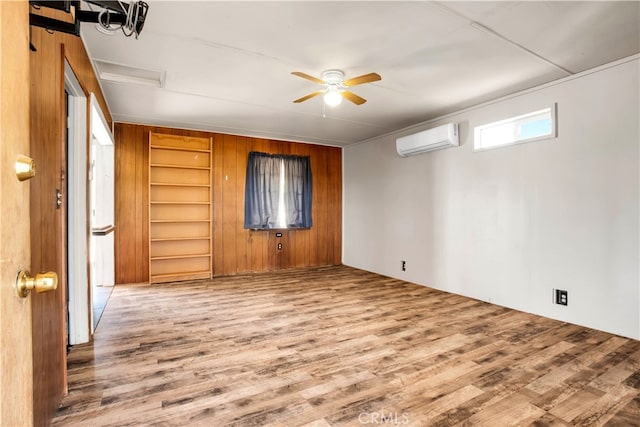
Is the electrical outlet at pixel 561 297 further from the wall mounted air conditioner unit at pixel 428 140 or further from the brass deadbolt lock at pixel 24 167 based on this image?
the brass deadbolt lock at pixel 24 167

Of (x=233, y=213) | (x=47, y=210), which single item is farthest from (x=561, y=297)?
(x=233, y=213)

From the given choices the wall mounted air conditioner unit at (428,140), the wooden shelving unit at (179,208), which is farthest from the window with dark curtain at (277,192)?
the wall mounted air conditioner unit at (428,140)

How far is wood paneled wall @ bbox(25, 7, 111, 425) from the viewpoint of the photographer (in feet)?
4.84

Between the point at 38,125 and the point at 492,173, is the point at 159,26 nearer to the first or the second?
the point at 38,125

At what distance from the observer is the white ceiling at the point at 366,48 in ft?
6.71

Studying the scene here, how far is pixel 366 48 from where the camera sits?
2.49 meters

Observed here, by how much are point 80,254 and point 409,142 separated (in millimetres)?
3975

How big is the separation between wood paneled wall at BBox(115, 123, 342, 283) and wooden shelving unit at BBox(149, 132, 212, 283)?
0.42 feet

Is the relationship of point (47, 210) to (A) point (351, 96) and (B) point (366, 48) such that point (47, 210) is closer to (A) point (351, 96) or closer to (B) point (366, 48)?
(B) point (366, 48)

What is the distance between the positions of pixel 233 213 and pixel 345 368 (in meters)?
3.73

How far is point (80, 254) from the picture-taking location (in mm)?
2510

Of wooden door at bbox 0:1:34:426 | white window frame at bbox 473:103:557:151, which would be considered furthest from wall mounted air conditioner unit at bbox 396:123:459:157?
wooden door at bbox 0:1:34:426

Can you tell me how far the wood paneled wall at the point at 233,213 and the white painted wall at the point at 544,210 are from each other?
164cm

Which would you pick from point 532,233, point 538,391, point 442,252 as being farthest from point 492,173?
point 538,391
